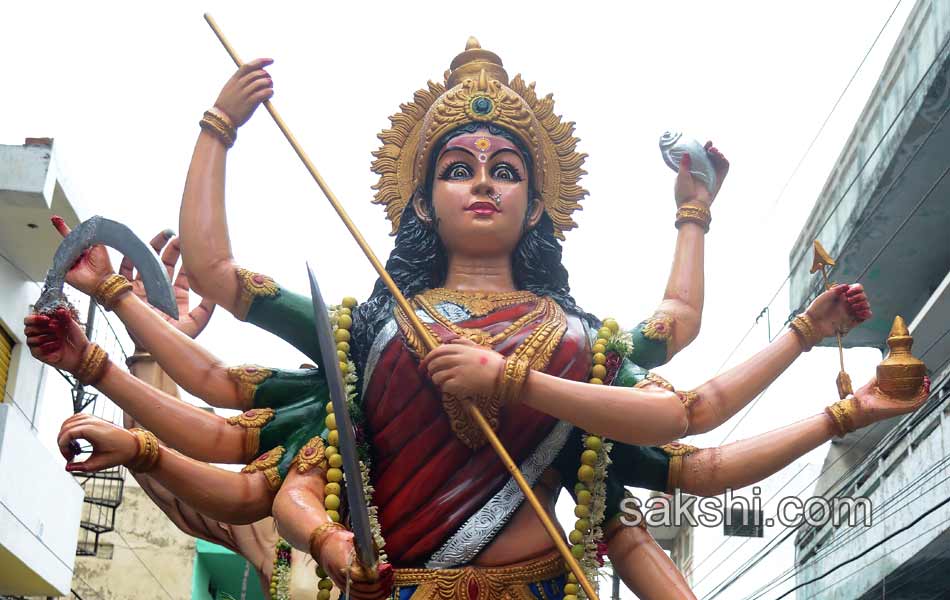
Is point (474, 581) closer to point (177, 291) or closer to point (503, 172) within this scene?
point (503, 172)

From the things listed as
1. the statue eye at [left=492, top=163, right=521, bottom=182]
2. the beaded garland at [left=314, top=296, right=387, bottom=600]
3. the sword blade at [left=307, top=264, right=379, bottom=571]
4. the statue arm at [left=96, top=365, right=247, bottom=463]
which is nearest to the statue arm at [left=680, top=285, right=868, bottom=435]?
the statue eye at [left=492, top=163, right=521, bottom=182]

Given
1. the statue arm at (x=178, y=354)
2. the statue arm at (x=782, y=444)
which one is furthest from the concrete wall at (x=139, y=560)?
the statue arm at (x=782, y=444)

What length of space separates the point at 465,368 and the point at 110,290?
151cm

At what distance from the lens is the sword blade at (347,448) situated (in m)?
5.50

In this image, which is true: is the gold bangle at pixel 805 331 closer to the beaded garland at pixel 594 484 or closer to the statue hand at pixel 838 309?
the statue hand at pixel 838 309

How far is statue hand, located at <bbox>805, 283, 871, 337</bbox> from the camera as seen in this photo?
6.61 metres

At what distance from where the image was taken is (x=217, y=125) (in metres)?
6.58

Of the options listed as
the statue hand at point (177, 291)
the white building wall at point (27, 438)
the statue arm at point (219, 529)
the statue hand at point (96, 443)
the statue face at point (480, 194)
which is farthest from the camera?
the white building wall at point (27, 438)

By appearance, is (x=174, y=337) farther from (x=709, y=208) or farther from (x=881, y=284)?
(x=881, y=284)

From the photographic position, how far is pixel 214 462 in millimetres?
6551

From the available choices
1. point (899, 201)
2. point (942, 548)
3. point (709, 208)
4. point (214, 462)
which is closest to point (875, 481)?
point (942, 548)

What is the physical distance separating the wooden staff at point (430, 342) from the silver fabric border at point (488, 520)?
0.33 feet

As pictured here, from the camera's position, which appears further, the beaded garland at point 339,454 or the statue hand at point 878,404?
the statue hand at point 878,404

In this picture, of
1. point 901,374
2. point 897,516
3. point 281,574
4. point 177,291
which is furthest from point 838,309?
point 897,516
